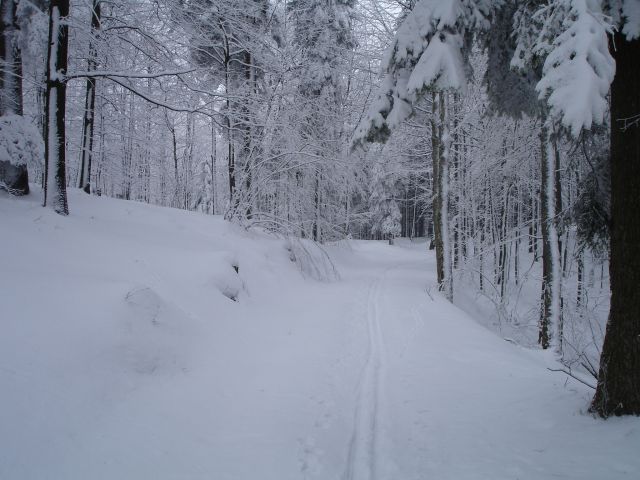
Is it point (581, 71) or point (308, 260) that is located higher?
point (581, 71)

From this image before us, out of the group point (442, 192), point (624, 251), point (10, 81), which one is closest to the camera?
point (624, 251)

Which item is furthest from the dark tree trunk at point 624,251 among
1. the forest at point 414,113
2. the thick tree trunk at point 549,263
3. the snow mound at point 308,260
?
the snow mound at point 308,260

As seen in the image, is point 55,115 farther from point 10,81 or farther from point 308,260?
point 308,260

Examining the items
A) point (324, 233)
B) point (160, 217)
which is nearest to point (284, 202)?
point (324, 233)

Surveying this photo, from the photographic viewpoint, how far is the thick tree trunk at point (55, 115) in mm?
7383

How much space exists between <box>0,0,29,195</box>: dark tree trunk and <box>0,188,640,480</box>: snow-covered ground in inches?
29.5

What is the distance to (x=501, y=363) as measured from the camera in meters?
5.83

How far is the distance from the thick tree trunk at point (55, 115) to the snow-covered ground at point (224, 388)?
1.70 ft

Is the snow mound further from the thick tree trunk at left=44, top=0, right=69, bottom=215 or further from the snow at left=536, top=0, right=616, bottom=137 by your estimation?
the snow at left=536, top=0, right=616, bottom=137

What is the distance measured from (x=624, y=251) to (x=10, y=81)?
1203cm

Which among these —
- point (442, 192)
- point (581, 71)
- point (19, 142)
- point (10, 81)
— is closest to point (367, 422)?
point (581, 71)

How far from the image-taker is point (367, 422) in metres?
4.11

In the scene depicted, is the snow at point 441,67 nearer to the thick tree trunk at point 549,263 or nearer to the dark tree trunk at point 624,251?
the dark tree trunk at point 624,251

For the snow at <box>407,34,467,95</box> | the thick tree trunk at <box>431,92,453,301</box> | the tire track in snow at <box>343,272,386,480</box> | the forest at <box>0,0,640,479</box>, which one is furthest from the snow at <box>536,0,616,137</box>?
the thick tree trunk at <box>431,92,453,301</box>
